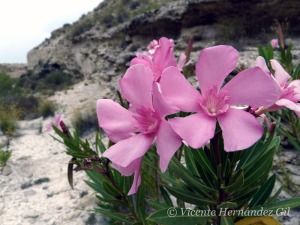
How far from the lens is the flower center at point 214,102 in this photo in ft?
1.80

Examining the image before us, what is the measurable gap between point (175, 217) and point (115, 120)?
281 mm

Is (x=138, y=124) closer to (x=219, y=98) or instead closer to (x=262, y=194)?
(x=219, y=98)

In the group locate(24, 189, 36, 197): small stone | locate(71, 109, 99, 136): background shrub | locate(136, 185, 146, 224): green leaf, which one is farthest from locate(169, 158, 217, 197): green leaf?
locate(71, 109, 99, 136): background shrub

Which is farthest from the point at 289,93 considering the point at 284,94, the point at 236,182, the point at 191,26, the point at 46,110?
the point at 46,110

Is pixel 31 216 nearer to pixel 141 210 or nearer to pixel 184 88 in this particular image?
pixel 141 210

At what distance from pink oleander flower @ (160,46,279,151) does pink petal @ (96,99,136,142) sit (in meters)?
0.13

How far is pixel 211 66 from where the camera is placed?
0.58 m

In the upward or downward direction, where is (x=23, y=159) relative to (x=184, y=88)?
downward

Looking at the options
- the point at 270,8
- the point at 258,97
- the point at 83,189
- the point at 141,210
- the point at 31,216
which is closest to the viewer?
the point at 258,97

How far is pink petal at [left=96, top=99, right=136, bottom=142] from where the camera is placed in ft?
2.04

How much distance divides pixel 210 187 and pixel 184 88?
12.1 inches

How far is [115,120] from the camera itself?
0.63m

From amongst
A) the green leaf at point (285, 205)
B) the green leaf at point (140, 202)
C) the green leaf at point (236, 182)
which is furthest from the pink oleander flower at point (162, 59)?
the green leaf at point (140, 202)

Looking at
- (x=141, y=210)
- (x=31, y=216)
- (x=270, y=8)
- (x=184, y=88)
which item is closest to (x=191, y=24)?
(x=270, y=8)
